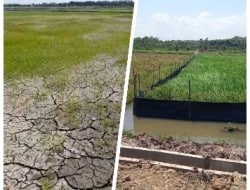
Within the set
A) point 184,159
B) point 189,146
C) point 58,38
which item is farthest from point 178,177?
point 58,38

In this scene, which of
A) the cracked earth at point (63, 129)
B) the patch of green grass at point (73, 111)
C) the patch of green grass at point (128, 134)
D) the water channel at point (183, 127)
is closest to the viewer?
the cracked earth at point (63, 129)

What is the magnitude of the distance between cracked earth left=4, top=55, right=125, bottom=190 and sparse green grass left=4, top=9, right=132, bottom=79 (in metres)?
0.38

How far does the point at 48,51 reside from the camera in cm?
545

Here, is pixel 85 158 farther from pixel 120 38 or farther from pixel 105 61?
pixel 120 38

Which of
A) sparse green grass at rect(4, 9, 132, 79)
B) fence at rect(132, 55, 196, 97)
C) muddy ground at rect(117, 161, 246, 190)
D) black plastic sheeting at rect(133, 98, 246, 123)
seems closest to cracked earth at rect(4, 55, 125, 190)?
muddy ground at rect(117, 161, 246, 190)

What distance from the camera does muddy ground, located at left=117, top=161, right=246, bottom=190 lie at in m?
3.25

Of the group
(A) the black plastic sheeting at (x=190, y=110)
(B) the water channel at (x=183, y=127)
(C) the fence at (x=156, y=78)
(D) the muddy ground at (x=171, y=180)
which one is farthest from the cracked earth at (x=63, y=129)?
(C) the fence at (x=156, y=78)

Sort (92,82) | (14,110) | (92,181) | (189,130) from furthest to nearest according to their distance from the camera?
(189,130)
(92,82)
(14,110)
(92,181)

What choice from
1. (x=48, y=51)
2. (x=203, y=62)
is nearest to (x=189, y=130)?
(x=48, y=51)

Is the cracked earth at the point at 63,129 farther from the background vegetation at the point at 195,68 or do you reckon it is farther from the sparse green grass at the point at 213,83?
the sparse green grass at the point at 213,83

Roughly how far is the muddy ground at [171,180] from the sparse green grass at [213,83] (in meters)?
2.33

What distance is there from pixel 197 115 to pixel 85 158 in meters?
2.59

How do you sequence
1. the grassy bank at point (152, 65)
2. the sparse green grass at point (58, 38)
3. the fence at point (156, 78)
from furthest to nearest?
the grassy bank at point (152, 65) < the fence at point (156, 78) < the sparse green grass at point (58, 38)

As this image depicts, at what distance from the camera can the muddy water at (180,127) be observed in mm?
5117
